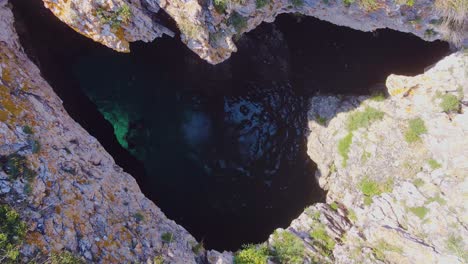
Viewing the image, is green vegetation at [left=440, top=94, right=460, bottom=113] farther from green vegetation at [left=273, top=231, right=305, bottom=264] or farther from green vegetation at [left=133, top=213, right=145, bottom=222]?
green vegetation at [left=133, top=213, right=145, bottom=222]

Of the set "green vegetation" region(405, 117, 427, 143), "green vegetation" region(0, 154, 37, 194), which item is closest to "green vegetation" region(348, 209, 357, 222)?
"green vegetation" region(405, 117, 427, 143)

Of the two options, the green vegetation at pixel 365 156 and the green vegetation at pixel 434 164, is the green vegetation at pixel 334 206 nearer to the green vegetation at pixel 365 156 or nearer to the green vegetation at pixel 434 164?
the green vegetation at pixel 365 156

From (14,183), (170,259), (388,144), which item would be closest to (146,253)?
(170,259)

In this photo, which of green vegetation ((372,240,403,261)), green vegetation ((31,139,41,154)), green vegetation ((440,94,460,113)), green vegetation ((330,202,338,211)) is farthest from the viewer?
green vegetation ((330,202,338,211))

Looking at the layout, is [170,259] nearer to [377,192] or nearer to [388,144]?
[377,192]

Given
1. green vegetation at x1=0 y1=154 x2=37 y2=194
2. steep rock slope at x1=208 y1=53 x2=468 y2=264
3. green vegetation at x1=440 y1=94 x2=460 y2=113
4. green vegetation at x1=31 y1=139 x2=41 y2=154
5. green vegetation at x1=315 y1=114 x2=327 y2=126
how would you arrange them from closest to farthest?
green vegetation at x1=0 y1=154 x2=37 y2=194 < green vegetation at x1=31 y1=139 x2=41 y2=154 < steep rock slope at x1=208 y1=53 x2=468 y2=264 < green vegetation at x1=440 y1=94 x2=460 y2=113 < green vegetation at x1=315 y1=114 x2=327 y2=126

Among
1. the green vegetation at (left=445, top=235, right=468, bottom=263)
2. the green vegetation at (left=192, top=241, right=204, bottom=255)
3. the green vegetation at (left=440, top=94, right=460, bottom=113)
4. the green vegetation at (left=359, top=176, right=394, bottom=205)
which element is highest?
the green vegetation at (left=440, top=94, right=460, bottom=113)

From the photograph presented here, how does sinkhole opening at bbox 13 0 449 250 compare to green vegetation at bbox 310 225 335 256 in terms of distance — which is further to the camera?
sinkhole opening at bbox 13 0 449 250

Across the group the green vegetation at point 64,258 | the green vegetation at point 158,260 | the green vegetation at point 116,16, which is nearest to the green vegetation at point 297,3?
the green vegetation at point 116,16

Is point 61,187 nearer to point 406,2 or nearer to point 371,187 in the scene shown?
point 371,187
